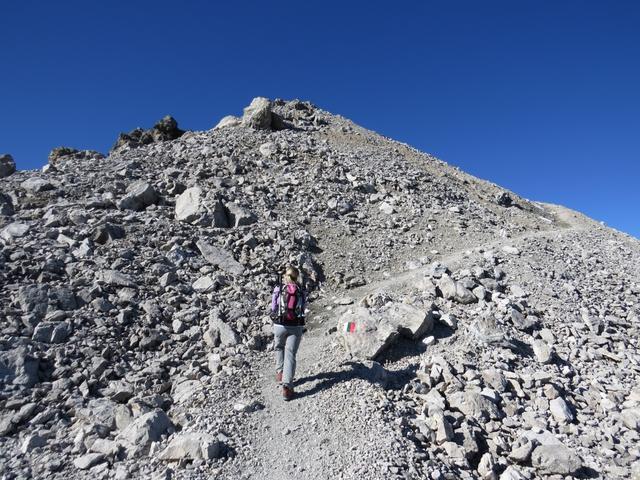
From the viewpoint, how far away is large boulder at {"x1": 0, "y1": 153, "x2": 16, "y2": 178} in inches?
661

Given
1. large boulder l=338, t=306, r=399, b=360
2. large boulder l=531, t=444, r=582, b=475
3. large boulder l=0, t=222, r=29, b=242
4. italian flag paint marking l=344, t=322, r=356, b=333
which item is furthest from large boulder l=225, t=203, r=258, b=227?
large boulder l=531, t=444, r=582, b=475

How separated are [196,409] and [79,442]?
1.84m

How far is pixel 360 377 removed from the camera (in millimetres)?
7750

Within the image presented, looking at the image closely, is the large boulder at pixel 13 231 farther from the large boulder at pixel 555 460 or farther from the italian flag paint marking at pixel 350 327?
the large boulder at pixel 555 460

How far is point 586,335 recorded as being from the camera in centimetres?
964

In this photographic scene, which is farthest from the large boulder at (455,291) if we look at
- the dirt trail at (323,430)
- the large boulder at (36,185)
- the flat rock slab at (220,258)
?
the large boulder at (36,185)

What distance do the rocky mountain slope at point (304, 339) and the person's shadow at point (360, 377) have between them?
5 cm

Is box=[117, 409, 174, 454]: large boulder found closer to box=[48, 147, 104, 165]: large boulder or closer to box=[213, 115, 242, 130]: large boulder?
box=[48, 147, 104, 165]: large boulder

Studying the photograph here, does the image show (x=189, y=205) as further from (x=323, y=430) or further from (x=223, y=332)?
(x=323, y=430)

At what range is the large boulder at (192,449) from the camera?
19.1 ft

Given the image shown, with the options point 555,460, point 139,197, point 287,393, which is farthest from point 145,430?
point 139,197

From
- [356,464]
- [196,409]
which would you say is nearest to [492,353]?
[356,464]

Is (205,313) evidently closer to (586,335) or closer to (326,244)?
(326,244)

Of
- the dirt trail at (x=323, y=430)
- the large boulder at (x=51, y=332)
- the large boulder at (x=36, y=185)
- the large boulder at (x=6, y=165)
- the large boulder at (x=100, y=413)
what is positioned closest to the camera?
the dirt trail at (x=323, y=430)
